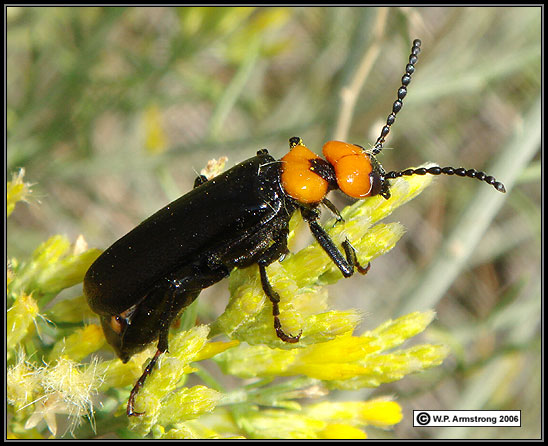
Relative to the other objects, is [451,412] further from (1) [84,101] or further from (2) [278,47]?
(1) [84,101]

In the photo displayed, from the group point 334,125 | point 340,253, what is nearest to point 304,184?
point 340,253

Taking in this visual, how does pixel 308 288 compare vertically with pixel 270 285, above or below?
below

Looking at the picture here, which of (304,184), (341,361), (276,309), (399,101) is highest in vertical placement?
(399,101)

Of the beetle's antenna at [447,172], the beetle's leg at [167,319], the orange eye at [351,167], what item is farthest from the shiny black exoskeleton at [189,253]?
the beetle's antenna at [447,172]

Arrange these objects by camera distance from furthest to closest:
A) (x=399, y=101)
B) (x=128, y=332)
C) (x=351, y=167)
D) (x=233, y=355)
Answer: (x=399, y=101) < (x=351, y=167) < (x=233, y=355) < (x=128, y=332)

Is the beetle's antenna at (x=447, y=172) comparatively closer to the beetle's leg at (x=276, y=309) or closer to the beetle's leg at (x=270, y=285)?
the beetle's leg at (x=270, y=285)

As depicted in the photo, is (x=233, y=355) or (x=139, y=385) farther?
(x=233, y=355)

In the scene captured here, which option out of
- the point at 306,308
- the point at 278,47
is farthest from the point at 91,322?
the point at 278,47

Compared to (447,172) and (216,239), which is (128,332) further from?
(447,172)
